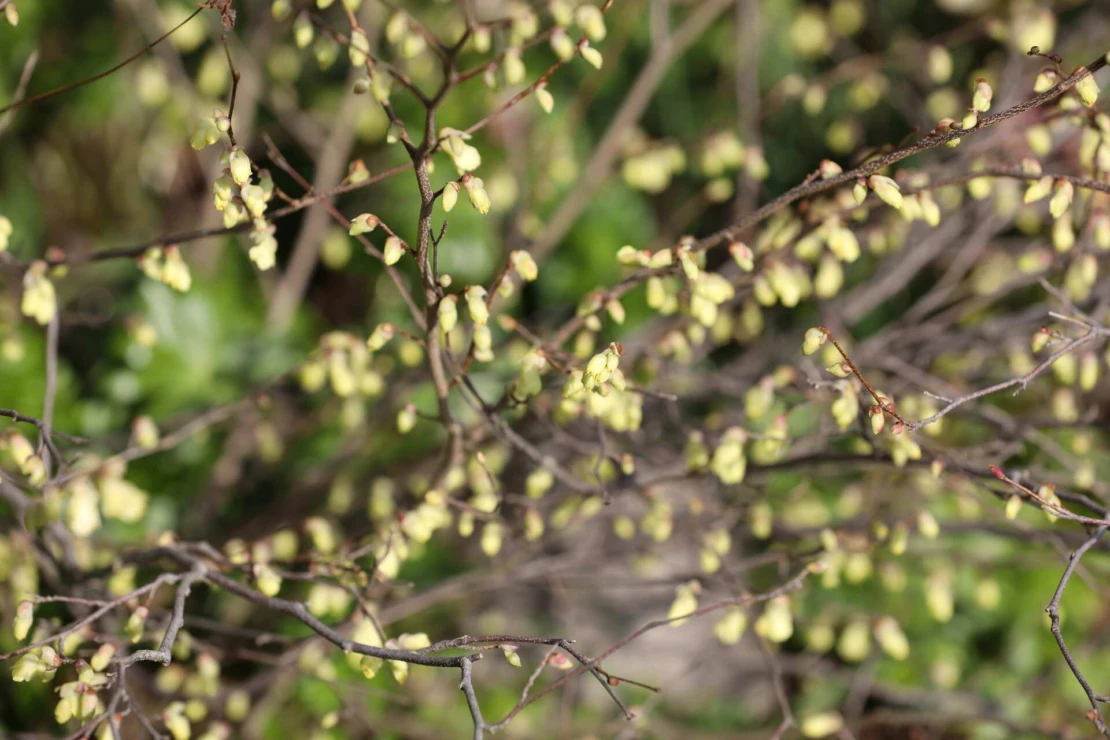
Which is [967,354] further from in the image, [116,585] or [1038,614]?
[116,585]

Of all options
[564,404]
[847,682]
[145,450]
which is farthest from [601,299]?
[847,682]

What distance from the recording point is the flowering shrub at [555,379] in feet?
5.36

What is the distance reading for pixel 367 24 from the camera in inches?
115

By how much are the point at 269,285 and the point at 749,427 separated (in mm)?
1625

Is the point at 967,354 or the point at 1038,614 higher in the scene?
the point at 967,354

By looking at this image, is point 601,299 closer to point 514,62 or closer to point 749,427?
point 514,62

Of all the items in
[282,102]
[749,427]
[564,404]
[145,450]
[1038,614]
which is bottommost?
[1038,614]

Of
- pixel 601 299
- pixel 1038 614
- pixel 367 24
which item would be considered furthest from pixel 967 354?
pixel 367 24

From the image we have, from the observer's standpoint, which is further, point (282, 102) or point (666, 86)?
point (666, 86)

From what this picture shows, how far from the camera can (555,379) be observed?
1.88 meters

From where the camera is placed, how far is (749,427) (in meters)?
2.69

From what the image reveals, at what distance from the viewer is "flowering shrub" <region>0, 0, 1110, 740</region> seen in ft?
5.36

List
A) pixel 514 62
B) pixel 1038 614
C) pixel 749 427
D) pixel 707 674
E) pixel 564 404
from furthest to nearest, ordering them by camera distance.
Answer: pixel 707 674 < pixel 1038 614 < pixel 749 427 < pixel 564 404 < pixel 514 62

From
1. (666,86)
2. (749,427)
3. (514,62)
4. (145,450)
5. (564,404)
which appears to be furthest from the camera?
(666,86)
